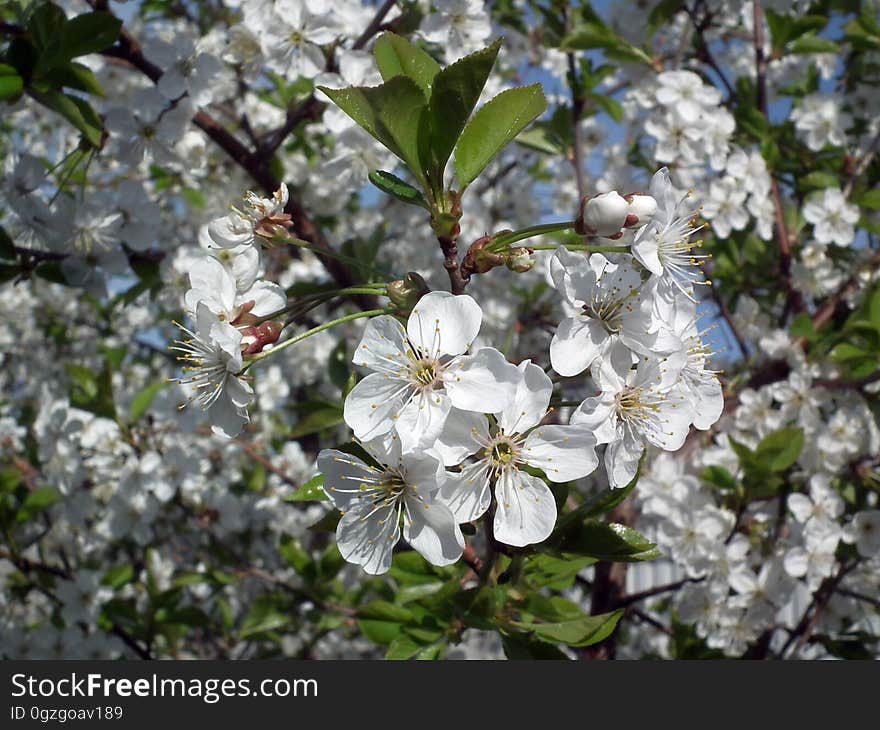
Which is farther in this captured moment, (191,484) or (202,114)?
(191,484)

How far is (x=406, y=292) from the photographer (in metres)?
1.09

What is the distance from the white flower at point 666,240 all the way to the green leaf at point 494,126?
204 millimetres

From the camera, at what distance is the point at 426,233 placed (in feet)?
11.6

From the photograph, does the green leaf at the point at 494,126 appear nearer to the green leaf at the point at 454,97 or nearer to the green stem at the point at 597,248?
the green leaf at the point at 454,97

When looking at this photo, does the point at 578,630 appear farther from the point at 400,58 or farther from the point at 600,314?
the point at 400,58

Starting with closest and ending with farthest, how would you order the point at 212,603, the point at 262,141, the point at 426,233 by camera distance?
the point at 262,141, the point at 426,233, the point at 212,603

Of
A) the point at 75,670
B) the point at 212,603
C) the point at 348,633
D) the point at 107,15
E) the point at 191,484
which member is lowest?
the point at 212,603

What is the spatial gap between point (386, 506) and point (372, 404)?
0.50 feet

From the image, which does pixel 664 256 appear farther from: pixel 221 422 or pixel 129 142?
pixel 129 142

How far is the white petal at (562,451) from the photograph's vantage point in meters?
1.05

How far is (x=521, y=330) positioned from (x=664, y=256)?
174 centimetres

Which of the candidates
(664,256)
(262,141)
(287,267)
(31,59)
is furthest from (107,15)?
(287,267)

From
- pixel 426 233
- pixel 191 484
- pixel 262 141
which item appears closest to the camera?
pixel 262 141

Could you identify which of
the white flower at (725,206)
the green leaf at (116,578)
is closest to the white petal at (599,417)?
the white flower at (725,206)
